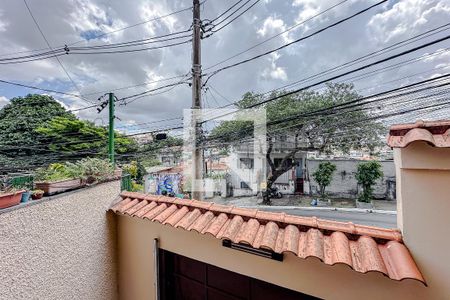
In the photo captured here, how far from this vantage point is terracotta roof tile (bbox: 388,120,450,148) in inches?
56.9

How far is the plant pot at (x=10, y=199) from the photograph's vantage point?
7.53 ft

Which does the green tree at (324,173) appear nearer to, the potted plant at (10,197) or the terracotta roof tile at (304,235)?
the terracotta roof tile at (304,235)

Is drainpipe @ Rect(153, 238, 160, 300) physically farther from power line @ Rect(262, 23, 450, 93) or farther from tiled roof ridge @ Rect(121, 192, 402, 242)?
power line @ Rect(262, 23, 450, 93)

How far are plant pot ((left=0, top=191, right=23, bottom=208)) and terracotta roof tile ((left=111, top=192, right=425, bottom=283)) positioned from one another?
1341 mm

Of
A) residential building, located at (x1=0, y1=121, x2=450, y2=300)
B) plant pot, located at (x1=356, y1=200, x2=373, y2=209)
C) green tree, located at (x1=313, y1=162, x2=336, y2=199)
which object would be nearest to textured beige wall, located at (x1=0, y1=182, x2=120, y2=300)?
residential building, located at (x1=0, y1=121, x2=450, y2=300)

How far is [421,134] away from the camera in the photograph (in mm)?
1497

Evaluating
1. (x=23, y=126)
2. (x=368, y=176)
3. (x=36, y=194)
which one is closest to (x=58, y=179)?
(x=36, y=194)

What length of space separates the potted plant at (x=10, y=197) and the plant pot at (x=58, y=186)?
0.28m

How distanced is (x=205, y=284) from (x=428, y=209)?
2.58 metres

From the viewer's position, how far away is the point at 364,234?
6.24 ft

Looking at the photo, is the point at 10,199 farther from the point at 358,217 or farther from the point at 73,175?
the point at 358,217

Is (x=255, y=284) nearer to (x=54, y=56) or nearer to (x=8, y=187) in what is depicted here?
(x=8, y=187)

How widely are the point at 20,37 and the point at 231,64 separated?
6.80 metres

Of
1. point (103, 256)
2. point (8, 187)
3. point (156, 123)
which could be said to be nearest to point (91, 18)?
point (156, 123)
